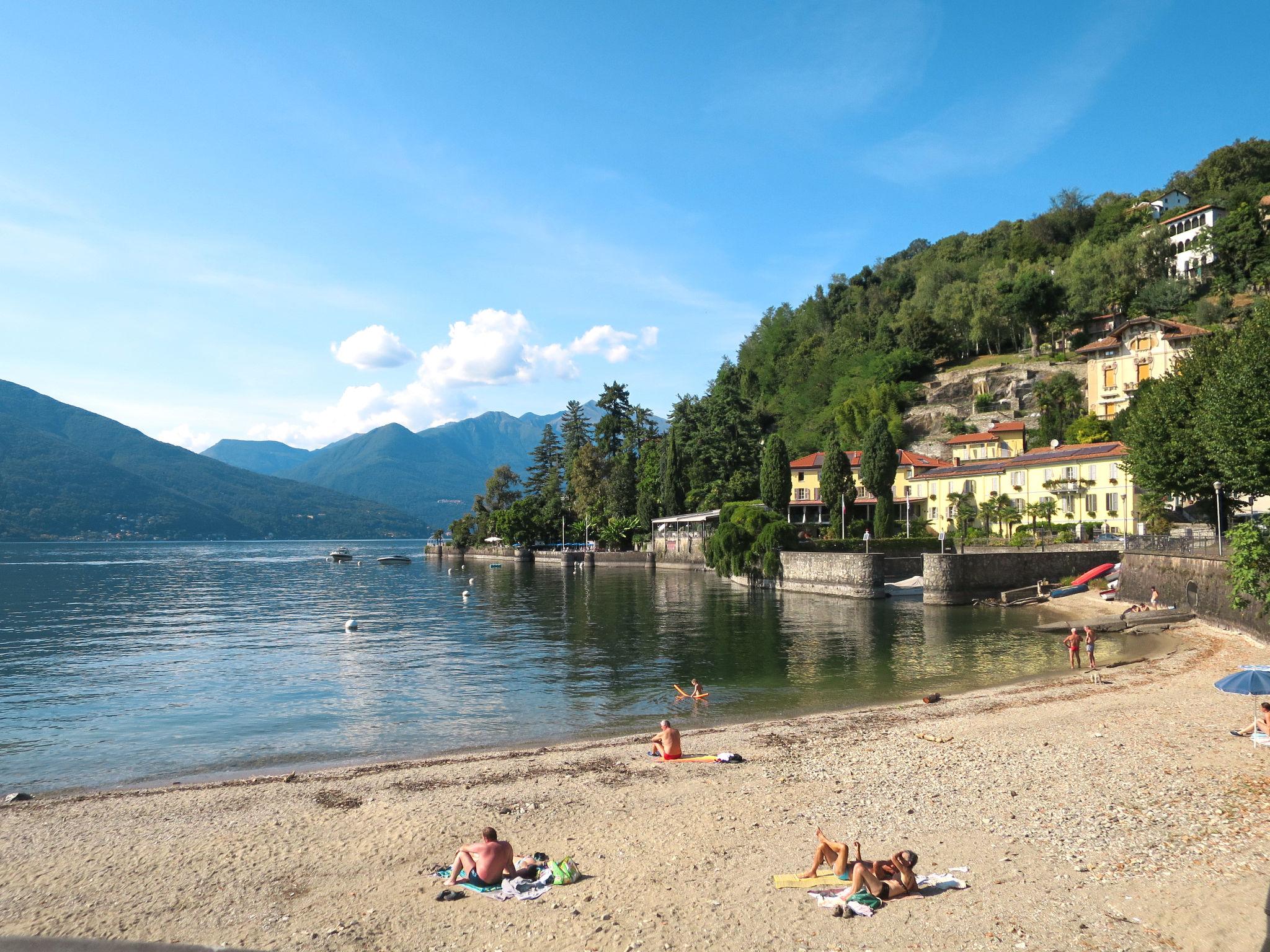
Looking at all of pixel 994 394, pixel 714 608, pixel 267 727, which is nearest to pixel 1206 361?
pixel 714 608

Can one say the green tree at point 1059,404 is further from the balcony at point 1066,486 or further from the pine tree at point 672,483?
the pine tree at point 672,483

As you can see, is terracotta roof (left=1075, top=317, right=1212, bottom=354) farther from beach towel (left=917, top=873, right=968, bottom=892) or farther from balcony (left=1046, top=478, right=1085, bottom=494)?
beach towel (left=917, top=873, right=968, bottom=892)

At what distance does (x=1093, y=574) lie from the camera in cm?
5212

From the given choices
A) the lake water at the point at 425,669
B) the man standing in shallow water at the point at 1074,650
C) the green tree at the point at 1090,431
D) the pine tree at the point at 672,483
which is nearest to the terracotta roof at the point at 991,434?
the green tree at the point at 1090,431

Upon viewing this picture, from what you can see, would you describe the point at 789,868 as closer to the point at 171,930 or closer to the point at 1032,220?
the point at 171,930

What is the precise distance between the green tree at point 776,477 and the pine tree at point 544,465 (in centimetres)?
7293

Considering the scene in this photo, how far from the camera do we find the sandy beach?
9.05m

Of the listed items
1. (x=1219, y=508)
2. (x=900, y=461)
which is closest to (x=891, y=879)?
(x=1219, y=508)

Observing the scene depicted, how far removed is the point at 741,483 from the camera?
98.5 metres

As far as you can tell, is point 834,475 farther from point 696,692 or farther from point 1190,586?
point 696,692

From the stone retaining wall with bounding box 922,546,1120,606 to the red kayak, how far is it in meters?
1.16

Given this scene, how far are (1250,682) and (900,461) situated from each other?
73055 mm

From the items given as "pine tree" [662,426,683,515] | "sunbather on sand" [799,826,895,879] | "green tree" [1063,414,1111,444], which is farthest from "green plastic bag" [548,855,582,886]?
"pine tree" [662,426,683,515]

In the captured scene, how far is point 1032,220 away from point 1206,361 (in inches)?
4007
